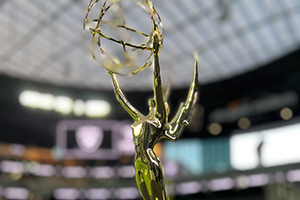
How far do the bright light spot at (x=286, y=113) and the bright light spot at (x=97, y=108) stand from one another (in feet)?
41.6

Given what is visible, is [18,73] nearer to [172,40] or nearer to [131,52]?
[172,40]

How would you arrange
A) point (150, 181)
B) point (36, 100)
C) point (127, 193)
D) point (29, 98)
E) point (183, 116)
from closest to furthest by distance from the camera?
point (150, 181) → point (183, 116) → point (127, 193) → point (29, 98) → point (36, 100)

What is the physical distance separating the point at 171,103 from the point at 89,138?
6.92 metres

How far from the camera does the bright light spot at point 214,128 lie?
2742 centimetres

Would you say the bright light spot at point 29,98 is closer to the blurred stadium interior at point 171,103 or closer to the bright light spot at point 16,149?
the blurred stadium interior at point 171,103

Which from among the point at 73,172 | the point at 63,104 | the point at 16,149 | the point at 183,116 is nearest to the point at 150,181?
the point at 183,116

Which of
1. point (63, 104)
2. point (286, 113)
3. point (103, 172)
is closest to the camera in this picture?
point (286, 113)

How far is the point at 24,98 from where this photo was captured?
24.5 m

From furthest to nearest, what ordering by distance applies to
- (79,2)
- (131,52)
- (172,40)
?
(172,40)
(79,2)
(131,52)

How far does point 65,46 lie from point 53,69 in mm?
3415

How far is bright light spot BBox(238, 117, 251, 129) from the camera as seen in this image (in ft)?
82.0

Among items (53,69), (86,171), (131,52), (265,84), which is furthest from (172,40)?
(131,52)

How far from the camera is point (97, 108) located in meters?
27.9

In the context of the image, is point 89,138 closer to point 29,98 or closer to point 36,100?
point 36,100
